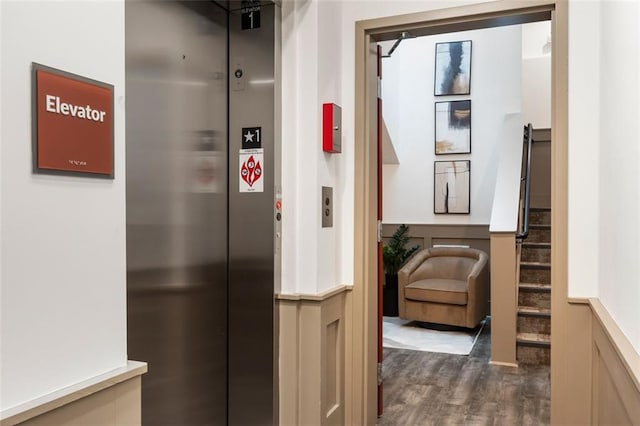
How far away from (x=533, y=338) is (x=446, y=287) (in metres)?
1.26

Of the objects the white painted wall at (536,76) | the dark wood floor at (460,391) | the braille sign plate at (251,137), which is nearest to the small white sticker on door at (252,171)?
the braille sign plate at (251,137)

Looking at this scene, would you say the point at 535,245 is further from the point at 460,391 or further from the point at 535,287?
the point at 460,391

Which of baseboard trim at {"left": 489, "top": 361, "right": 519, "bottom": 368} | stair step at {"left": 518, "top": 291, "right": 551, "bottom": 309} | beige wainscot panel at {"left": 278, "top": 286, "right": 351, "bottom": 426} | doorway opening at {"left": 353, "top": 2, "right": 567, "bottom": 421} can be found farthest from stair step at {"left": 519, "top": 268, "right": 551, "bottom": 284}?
beige wainscot panel at {"left": 278, "top": 286, "right": 351, "bottom": 426}

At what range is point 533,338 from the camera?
4637mm

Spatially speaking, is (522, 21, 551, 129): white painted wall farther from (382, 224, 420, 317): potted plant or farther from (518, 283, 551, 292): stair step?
(518, 283, 551, 292): stair step

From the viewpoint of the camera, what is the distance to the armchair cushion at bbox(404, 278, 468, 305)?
5.62 meters

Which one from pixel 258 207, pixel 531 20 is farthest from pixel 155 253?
pixel 531 20

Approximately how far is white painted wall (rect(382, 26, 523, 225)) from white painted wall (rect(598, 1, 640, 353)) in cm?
484

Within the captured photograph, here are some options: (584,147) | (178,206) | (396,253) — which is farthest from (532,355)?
(178,206)

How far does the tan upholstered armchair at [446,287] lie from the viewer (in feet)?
18.4

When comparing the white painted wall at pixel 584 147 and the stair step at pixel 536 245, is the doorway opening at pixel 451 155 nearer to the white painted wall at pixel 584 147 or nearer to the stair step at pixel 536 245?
the stair step at pixel 536 245

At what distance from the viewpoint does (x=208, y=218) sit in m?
2.50

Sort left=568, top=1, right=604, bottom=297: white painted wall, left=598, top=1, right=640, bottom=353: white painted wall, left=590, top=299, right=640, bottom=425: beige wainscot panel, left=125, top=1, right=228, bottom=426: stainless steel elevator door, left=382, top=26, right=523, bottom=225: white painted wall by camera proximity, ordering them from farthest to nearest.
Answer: left=382, top=26, right=523, bottom=225: white painted wall → left=568, top=1, right=604, bottom=297: white painted wall → left=125, top=1, right=228, bottom=426: stainless steel elevator door → left=598, top=1, right=640, bottom=353: white painted wall → left=590, top=299, right=640, bottom=425: beige wainscot panel

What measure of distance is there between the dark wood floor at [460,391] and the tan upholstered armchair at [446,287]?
0.66 m
